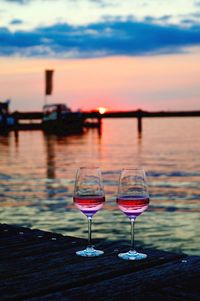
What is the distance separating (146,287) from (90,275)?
0.32 m

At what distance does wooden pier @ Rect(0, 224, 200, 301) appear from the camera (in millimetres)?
2682

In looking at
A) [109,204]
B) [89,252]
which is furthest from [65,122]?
[89,252]

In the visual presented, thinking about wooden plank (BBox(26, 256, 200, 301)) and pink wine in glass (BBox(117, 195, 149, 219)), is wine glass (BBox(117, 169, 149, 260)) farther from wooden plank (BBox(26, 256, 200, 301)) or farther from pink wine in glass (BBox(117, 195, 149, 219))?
wooden plank (BBox(26, 256, 200, 301))

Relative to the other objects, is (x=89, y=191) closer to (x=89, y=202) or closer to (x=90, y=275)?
(x=89, y=202)

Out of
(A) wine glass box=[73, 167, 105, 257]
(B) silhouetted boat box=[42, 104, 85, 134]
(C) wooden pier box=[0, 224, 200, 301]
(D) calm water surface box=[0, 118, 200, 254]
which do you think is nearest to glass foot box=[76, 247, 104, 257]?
(C) wooden pier box=[0, 224, 200, 301]

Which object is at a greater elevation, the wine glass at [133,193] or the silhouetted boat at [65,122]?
the wine glass at [133,193]

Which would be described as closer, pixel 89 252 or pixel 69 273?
pixel 69 273

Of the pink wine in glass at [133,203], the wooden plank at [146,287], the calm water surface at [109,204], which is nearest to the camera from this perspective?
the wooden plank at [146,287]

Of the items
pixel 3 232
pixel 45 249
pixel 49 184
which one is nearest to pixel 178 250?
pixel 3 232

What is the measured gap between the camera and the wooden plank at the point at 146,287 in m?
2.65

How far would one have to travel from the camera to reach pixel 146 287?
2.78 metres

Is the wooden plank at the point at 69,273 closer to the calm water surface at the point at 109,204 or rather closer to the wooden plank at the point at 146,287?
the wooden plank at the point at 146,287

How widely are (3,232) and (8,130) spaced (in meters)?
65.0

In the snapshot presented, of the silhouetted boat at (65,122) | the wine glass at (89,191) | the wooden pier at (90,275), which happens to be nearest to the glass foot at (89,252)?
the wooden pier at (90,275)
